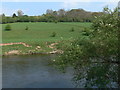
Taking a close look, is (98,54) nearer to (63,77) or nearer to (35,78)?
(63,77)

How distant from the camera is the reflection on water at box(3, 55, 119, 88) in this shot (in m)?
13.1

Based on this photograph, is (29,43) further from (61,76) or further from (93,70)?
(93,70)

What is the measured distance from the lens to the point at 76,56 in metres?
13.6

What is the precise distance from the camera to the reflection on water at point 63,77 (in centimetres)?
1306

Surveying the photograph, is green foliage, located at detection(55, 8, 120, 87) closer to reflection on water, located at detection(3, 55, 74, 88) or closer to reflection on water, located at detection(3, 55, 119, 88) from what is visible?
reflection on water, located at detection(3, 55, 119, 88)

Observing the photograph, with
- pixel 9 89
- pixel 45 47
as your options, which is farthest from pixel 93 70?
pixel 45 47

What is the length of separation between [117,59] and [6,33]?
5659cm

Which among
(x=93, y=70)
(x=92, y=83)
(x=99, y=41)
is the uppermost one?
(x=99, y=41)

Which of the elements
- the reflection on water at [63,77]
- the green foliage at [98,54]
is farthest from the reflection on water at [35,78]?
the green foliage at [98,54]

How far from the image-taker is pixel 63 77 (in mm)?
22250

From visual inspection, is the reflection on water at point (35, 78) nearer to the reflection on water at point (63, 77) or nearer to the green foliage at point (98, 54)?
the reflection on water at point (63, 77)

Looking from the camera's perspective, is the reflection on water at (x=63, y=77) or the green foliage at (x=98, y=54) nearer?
the green foliage at (x=98, y=54)

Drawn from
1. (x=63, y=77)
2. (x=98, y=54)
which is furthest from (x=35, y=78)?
(x=98, y=54)

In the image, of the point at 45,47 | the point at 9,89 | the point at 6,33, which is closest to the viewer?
the point at 9,89
